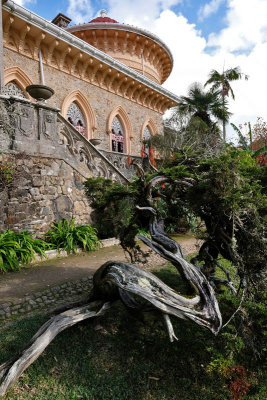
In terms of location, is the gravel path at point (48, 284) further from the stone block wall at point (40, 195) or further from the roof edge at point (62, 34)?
the roof edge at point (62, 34)

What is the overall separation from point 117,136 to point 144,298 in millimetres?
12379

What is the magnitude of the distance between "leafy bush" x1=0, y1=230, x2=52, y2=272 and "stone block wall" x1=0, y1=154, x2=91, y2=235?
0.38 metres

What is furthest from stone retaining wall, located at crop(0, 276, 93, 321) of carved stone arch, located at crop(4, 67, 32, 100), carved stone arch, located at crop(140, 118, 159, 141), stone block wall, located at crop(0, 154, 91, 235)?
carved stone arch, located at crop(140, 118, 159, 141)

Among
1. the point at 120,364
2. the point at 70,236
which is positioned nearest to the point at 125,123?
the point at 70,236

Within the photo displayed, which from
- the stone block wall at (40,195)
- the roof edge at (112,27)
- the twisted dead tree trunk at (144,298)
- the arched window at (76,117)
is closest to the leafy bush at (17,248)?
the stone block wall at (40,195)

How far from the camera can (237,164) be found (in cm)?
257

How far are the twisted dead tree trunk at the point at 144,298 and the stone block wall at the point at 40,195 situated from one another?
3.82 meters

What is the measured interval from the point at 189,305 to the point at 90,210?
A: 5.87 metres

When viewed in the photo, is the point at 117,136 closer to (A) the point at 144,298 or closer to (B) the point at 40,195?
(B) the point at 40,195

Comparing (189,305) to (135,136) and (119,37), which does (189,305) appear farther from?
(119,37)

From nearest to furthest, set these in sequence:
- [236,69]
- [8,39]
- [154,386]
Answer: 1. [154,386]
2. [8,39]
3. [236,69]

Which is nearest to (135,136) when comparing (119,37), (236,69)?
(119,37)

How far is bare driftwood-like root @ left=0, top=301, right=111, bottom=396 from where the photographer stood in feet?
7.47

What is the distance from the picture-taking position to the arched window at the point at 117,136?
45.8 feet
